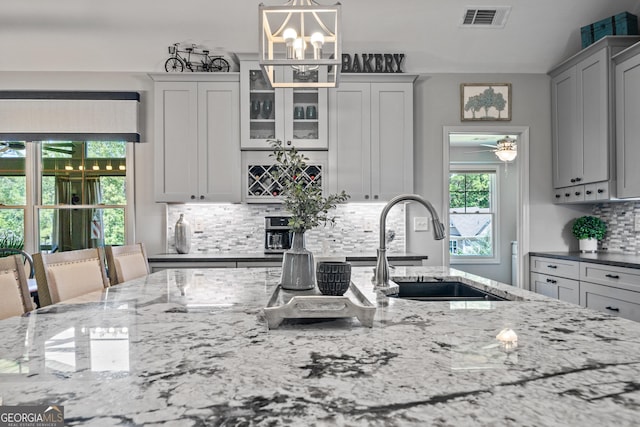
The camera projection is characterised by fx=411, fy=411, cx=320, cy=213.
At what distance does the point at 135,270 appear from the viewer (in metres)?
2.44

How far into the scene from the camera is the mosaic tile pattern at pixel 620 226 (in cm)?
367

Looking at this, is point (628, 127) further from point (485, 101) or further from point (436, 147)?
point (436, 147)

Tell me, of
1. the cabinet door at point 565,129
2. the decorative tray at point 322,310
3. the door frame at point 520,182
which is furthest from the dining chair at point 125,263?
the cabinet door at point 565,129

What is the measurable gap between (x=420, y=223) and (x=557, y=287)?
1.33 meters

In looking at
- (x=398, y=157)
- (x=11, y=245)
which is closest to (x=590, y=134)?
(x=398, y=157)

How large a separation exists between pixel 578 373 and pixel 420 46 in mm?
3772

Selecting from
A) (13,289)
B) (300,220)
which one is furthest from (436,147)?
(13,289)

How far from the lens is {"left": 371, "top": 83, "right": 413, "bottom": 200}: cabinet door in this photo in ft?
12.6

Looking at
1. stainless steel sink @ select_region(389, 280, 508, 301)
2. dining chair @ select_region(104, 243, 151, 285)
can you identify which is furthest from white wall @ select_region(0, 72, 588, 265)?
stainless steel sink @ select_region(389, 280, 508, 301)

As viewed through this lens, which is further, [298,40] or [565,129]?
[565,129]

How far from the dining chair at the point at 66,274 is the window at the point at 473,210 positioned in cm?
592

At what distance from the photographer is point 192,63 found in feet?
13.1

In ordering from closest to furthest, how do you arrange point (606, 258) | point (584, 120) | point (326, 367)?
point (326, 367), point (606, 258), point (584, 120)

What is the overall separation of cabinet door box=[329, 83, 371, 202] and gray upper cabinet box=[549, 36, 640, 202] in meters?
1.87
